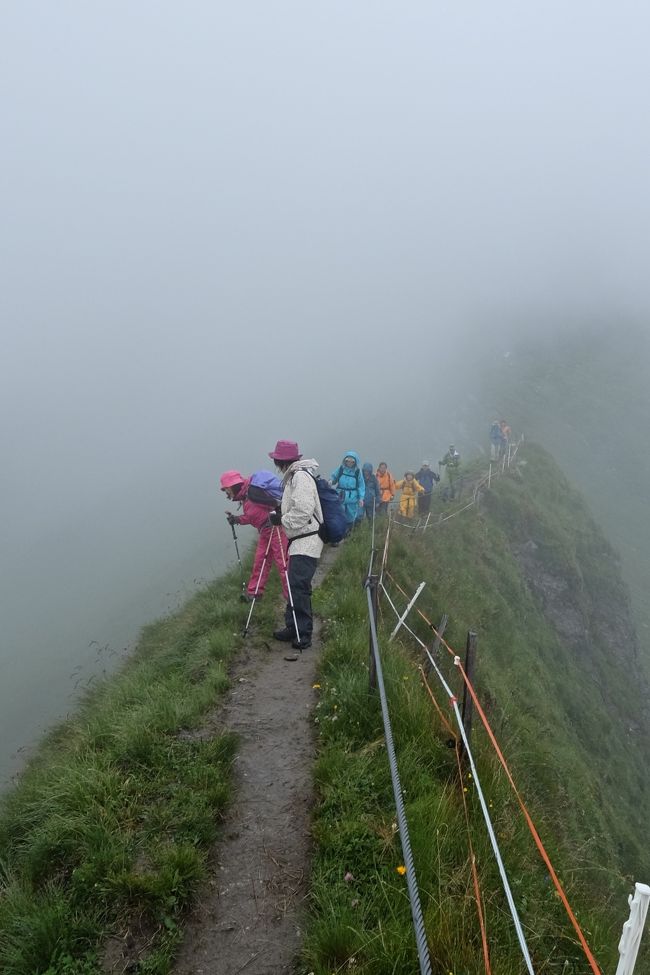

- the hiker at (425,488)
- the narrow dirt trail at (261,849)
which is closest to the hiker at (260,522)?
the narrow dirt trail at (261,849)

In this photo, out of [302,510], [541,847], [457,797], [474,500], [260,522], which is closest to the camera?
[541,847]

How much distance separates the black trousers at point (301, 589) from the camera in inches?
307

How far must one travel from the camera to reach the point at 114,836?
4.22 meters

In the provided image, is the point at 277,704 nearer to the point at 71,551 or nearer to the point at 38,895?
the point at 38,895

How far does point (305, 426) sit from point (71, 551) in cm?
2699

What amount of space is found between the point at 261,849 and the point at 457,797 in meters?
1.60

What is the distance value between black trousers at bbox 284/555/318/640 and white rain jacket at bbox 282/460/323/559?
119mm

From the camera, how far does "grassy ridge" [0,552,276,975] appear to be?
3543mm

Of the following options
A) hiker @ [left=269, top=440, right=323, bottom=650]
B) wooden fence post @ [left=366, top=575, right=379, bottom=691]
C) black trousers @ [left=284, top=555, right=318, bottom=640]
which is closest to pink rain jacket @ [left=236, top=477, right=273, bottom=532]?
hiker @ [left=269, top=440, right=323, bottom=650]

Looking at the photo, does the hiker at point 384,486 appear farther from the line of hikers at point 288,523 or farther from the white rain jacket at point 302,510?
the white rain jacket at point 302,510

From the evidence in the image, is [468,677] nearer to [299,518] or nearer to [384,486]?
[299,518]

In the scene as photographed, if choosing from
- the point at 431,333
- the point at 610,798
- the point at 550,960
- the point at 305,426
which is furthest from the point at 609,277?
the point at 550,960

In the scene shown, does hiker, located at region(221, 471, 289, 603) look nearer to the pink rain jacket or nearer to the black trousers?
the pink rain jacket

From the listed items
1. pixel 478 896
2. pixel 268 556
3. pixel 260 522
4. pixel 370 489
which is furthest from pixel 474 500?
pixel 478 896
